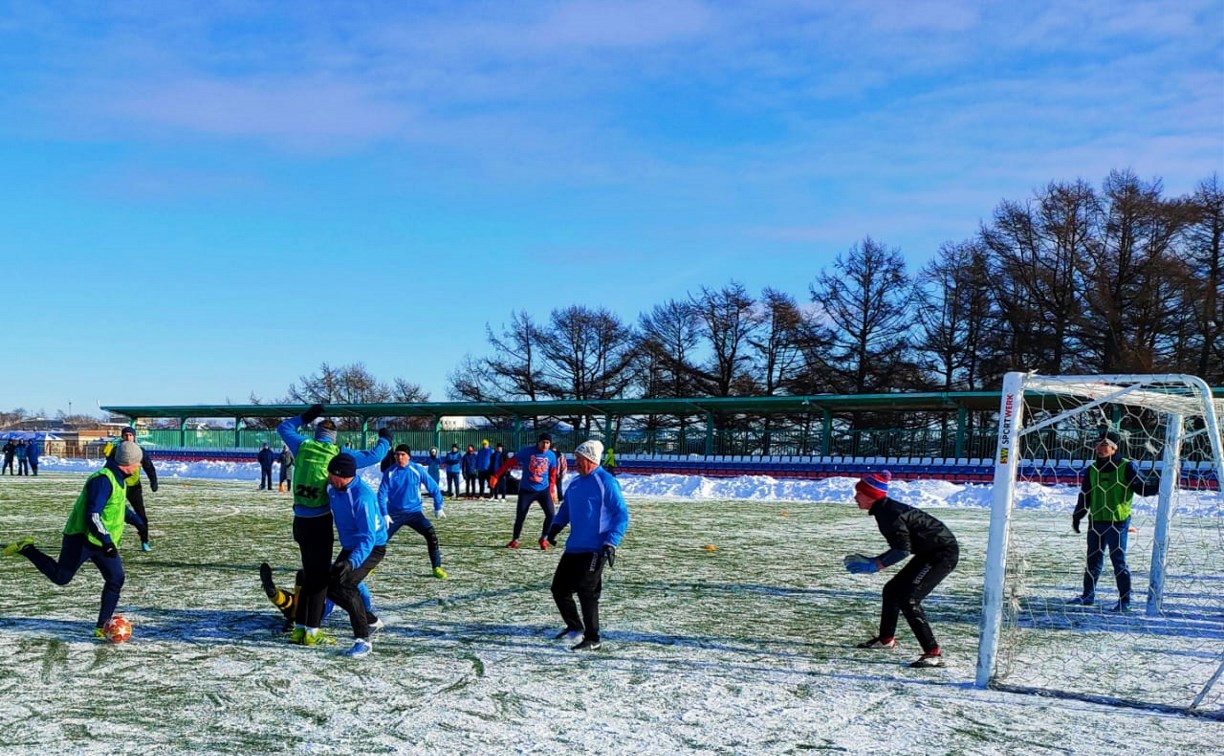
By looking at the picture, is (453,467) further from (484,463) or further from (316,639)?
(316,639)

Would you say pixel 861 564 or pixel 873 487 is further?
pixel 873 487

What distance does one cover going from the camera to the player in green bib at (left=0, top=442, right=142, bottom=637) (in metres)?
7.70

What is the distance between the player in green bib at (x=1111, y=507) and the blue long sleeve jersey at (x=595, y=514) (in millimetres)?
5238

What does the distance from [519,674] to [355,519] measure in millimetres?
1698

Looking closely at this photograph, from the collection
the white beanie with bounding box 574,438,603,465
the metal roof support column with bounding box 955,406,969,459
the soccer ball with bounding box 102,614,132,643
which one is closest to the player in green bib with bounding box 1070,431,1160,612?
the white beanie with bounding box 574,438,603,465

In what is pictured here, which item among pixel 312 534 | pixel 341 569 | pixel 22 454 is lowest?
pixel 22 454

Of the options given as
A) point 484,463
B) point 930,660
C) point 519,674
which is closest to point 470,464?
point 484,463

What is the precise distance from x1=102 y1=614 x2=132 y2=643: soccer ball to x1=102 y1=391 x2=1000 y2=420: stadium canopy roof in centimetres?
2822

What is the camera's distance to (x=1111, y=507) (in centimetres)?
1002

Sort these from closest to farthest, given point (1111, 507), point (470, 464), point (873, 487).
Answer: point (873, 487), point (1111, 507), point (470, 464)

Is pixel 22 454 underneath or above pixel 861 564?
underneath

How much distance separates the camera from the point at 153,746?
5281 mm

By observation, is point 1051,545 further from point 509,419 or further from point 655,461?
point 509,419

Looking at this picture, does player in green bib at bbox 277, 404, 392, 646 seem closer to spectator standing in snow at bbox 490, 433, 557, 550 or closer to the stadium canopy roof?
spectator standing in snow at bbox 490, 433, 557, 550
